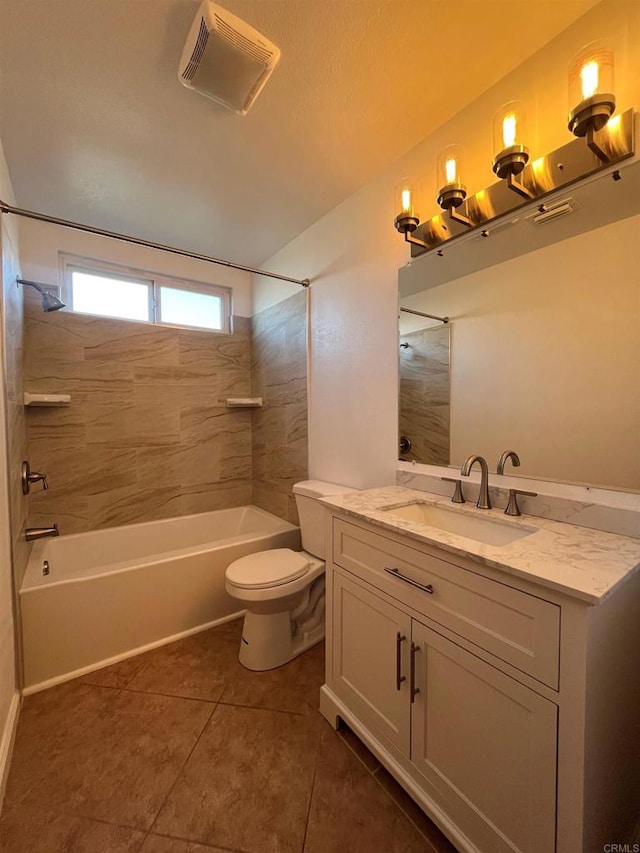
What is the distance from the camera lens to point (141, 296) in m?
2.60

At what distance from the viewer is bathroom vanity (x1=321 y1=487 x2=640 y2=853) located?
71 centimetres

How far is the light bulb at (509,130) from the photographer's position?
3.67 ft

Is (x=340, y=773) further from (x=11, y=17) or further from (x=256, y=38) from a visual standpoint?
(x=11, y=17)

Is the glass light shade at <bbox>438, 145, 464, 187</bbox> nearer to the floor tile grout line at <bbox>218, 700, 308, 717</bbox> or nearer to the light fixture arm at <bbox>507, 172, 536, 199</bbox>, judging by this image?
the light fixture arm at <bbox>507, 172, 536, 199</bbox>

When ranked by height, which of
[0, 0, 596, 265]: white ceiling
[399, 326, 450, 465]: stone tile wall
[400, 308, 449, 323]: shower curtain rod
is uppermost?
[0, 0, 596, 265]: white ceiling

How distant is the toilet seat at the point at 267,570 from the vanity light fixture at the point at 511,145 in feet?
5.94

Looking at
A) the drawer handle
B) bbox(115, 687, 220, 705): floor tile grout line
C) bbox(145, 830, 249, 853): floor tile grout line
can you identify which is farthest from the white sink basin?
bbox(115, 687, 220, 705): floor tile grout line

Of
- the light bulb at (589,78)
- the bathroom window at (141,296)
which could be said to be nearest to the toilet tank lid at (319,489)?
the bathroom window at (141,296)

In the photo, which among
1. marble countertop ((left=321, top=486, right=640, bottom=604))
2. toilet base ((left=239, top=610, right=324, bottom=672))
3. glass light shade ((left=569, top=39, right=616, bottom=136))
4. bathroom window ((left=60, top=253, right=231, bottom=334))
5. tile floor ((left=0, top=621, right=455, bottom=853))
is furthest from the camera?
bathroom window ((left=60, top=253, right=231, bottom=334))

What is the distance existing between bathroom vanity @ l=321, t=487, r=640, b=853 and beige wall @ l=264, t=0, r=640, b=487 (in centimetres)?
77

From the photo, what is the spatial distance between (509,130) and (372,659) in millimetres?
1811

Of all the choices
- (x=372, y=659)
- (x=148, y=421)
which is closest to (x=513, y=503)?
(x=372, y=659)

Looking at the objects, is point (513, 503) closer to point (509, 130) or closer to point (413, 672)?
point (413, 672)

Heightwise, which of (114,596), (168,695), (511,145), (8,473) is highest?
(511,145)
